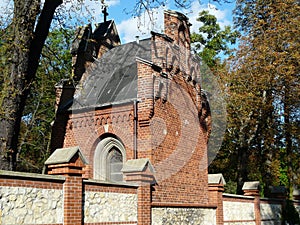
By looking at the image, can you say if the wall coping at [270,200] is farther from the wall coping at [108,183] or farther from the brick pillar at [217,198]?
the wall coping at [108,183]

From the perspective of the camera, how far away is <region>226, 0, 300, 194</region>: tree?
22469mm

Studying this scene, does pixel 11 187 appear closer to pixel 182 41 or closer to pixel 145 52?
pixel 145 52

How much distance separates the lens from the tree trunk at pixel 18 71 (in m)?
11.2

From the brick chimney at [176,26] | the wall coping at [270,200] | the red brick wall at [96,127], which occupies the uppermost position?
the brick chimney at [176,26]

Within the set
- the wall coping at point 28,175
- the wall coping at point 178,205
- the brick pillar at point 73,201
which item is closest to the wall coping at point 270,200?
the wall coping at point 178,205

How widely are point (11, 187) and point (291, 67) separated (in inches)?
659

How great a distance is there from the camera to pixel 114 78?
1666 cm

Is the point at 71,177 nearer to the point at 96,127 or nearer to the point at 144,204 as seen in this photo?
the point at 144,204

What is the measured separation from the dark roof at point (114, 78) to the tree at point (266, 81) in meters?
7.72

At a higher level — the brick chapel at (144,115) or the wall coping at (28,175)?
the brick chapel at (144,115)

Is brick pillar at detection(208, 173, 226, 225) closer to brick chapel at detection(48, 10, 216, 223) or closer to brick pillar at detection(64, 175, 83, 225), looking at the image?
brick chapel at detection(48, 10, 216, 223)

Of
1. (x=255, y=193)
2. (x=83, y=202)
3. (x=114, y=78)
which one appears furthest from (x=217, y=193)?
(x=83, y=202)

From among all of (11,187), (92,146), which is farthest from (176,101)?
(11,187)

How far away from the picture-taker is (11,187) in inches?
328
